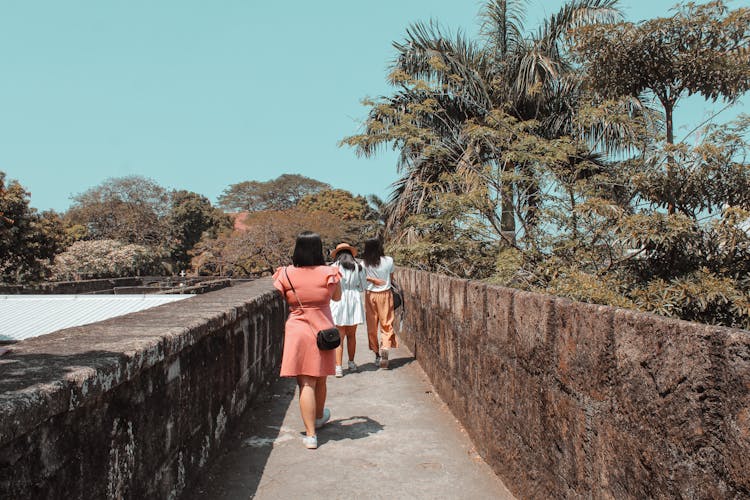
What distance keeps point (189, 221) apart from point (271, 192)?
66.2ft

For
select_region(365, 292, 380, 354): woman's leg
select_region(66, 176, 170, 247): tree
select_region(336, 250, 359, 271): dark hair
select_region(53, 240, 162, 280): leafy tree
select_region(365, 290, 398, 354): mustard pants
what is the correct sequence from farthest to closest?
Result: select_region(66, 176, 170, 247): tree → select_region(53, 240, 162, 280): leafy tree → select_region(365, 292, 380, 354): woman's leg → select_region(365, 290, 398, 354): mustard pants → select_region(336, 250, 359, 271): dark hair

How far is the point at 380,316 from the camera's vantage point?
303 inches

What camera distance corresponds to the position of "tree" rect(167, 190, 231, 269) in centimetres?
4946

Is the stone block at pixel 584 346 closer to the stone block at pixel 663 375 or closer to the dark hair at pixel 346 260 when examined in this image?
the stone block at pixel 663 375

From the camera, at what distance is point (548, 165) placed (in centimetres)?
923

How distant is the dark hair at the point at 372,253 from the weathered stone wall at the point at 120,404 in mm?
3039

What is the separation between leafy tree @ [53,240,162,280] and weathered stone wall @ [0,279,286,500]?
27.4 m

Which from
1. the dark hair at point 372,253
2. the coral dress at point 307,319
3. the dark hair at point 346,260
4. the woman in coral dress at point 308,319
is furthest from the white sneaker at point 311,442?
the dark hair at point 372,253

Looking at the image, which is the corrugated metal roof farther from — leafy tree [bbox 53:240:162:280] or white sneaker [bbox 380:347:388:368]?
leafy tree [bbox 53:240:162:280]

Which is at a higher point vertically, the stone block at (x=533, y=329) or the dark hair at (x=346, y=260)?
the dark hair at (x=346, y=260)

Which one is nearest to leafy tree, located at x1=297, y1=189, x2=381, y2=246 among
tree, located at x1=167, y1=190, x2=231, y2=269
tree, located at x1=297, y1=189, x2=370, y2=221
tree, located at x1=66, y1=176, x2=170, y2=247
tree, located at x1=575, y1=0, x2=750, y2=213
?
tree, located at x1=297, y1=189, x2=370, y2=221

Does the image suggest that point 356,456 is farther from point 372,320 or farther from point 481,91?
point 481,91

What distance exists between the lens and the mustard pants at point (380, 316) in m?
7.58

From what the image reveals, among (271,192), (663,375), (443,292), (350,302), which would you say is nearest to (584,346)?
(663,375)
